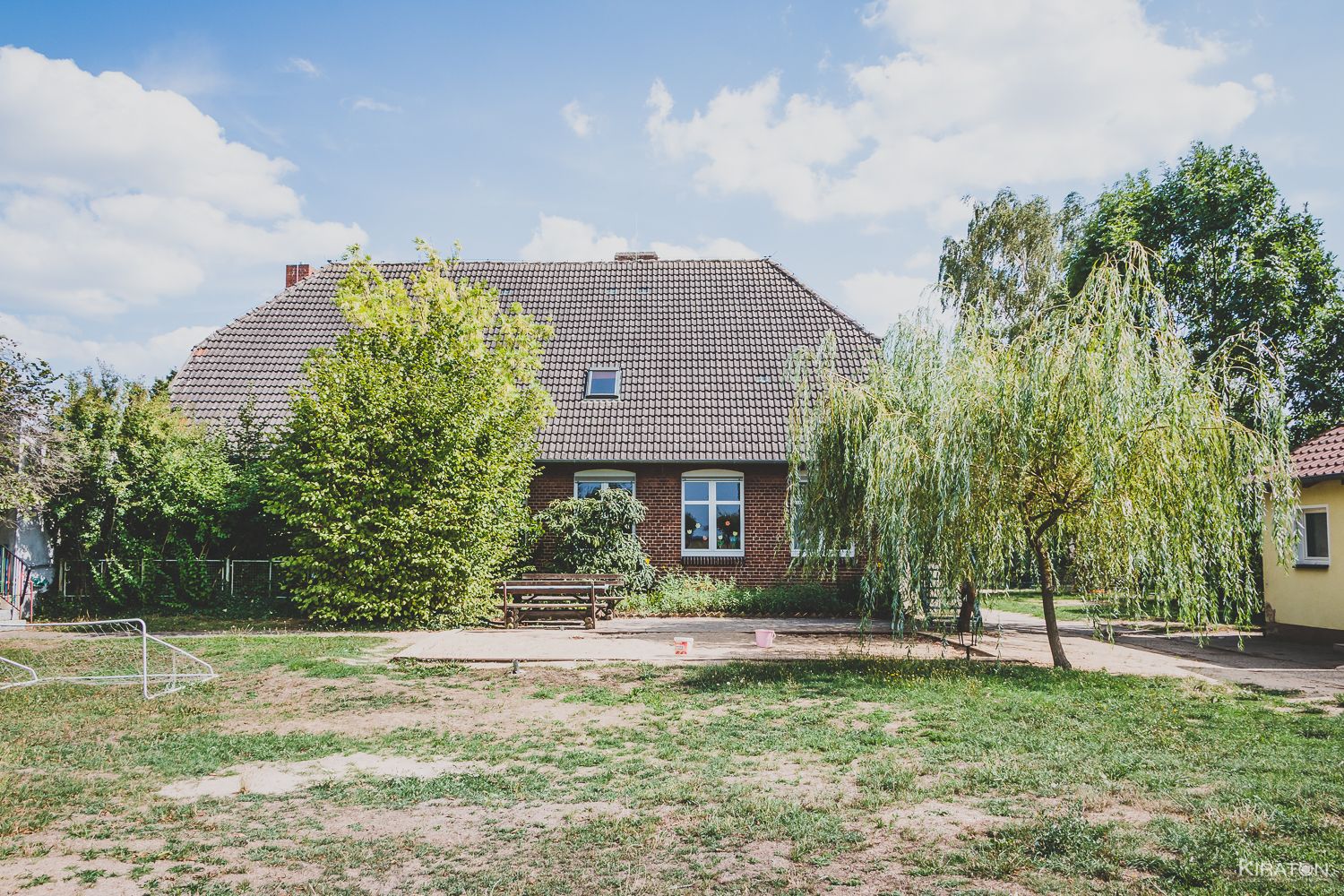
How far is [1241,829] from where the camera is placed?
16.8 ft

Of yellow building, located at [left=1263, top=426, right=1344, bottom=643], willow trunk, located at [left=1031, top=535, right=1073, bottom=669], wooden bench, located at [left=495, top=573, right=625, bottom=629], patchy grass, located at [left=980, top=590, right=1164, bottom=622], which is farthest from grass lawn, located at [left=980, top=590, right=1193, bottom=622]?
wooden bench, located at [left=495, top=573, right=625, bottom=629]

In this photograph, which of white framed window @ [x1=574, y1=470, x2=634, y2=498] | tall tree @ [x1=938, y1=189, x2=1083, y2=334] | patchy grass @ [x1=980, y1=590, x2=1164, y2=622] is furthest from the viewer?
tall tree @ [x1=938, y1=189, x2=1083, y2=334]

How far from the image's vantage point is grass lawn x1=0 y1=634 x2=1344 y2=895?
469 centimetres

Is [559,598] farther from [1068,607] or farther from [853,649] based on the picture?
[1068,607]

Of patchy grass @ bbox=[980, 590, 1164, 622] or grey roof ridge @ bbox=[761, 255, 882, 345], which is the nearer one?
patchy grass @ bbox=[980, 590, 1164, 622]

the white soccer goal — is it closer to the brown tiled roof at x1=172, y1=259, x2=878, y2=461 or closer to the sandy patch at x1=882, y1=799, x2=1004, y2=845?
the brown tiled roof at x1=172, y1=259, x2=878, y2=461

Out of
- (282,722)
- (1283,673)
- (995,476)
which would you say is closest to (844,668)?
(995,476)

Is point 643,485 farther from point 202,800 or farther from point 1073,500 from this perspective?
point 202,800

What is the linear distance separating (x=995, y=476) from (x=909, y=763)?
408 centimetres

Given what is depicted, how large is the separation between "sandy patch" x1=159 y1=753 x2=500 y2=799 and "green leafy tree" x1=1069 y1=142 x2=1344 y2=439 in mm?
19322

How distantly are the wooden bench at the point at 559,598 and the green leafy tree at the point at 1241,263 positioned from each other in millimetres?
14336

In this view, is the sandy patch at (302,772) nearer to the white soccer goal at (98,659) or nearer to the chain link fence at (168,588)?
the white soccer goal at (98,659)

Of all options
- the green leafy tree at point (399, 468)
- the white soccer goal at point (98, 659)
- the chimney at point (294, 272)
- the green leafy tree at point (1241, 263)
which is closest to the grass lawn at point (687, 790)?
the white soccer goal at point (98, 659)

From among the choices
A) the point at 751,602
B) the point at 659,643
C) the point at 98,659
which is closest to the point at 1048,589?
the point at 659,643
